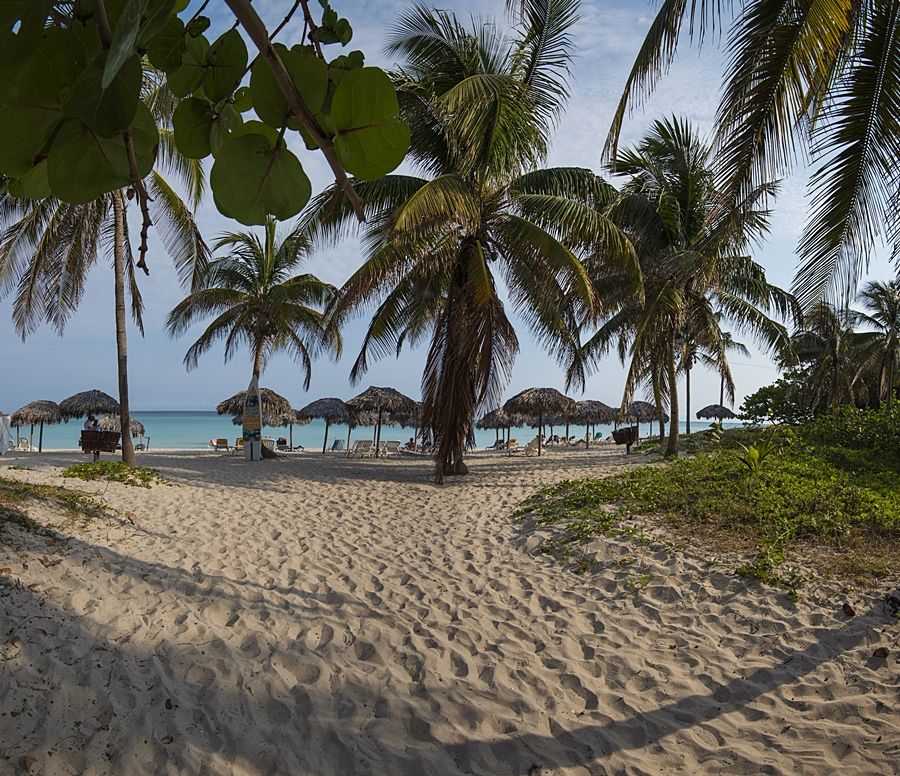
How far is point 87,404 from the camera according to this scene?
21.1 meters

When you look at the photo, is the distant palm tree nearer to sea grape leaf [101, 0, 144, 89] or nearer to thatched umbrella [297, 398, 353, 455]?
thatched umbrella [297, 398, 353, 455]

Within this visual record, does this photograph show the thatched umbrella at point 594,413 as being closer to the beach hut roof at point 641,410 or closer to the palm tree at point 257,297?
the beach hut roof at point 641,410

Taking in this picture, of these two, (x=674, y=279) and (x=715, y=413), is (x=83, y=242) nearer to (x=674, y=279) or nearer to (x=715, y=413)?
(x=674, y=279)

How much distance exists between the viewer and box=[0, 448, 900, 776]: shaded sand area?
310 centimetres

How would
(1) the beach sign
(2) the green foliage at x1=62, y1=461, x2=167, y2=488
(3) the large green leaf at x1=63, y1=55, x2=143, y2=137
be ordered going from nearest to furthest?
(3) the large green leaf at x1=63, y1=55, x2=143, y2=137
(2) the green foliage at x1=62, y1=461, x2=167, y2=488
(1) the beach sign

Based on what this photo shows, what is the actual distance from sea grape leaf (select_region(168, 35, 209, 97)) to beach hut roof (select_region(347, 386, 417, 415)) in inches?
818

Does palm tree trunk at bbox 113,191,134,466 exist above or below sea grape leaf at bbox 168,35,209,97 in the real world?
above

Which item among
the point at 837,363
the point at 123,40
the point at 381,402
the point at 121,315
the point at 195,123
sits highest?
the point at 837,363

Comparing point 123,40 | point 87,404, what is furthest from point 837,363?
point 87,404

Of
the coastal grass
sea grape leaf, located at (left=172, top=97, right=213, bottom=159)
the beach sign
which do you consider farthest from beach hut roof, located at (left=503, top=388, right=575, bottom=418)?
sea grape leaf, located at (left=172, top=97, right=213, bottom=159)

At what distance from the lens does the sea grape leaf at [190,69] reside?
0.58 meters

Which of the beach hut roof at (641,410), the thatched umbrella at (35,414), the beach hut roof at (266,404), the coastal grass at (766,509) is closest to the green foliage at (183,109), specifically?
the coastal grass at (766,509)

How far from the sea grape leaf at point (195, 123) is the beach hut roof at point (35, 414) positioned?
85.7 feet

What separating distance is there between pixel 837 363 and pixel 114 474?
22.4m
